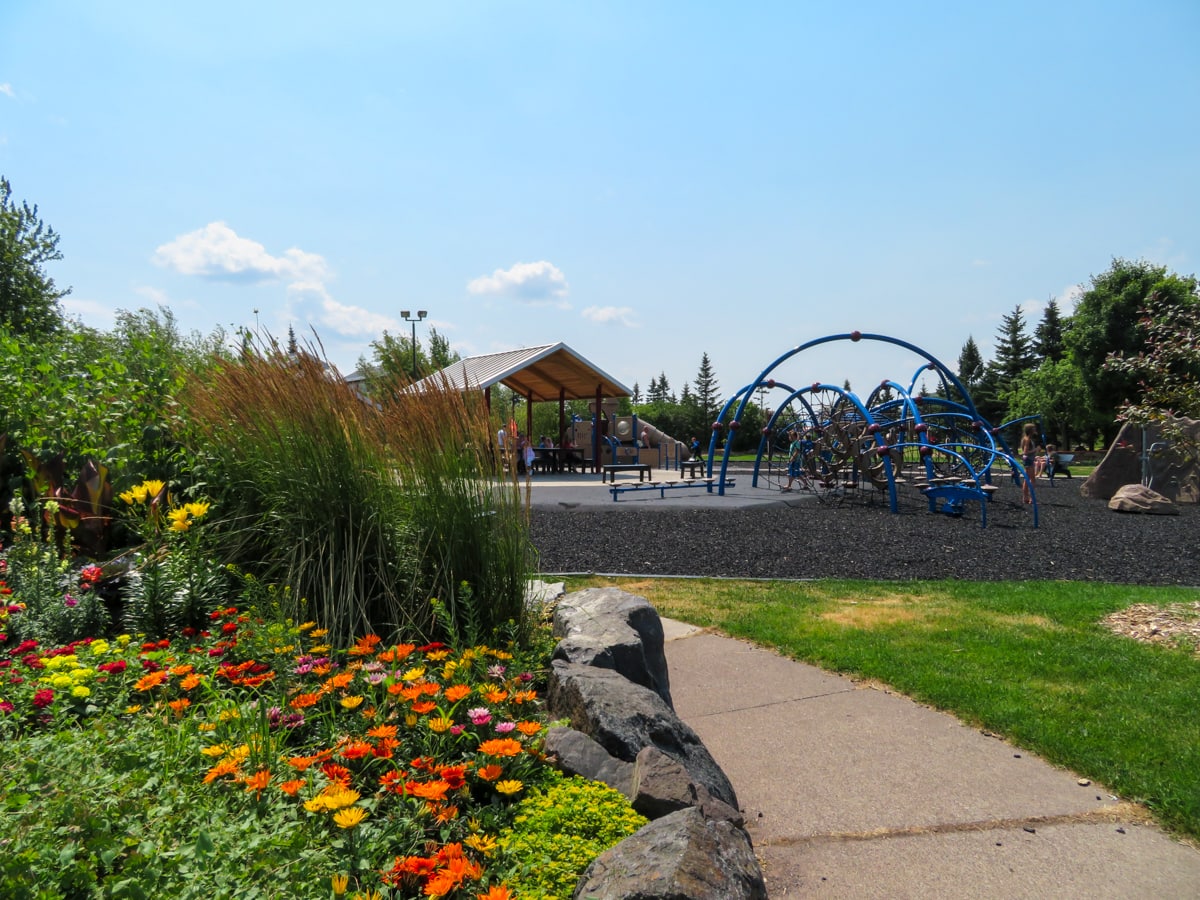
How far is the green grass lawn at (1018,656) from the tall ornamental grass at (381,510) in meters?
2.04

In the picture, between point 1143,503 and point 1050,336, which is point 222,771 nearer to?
point 1143,503

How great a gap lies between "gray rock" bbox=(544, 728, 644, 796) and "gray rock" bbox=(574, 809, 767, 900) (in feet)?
1.31

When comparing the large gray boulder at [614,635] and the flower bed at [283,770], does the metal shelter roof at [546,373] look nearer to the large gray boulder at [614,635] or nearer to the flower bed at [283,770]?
the large gray boulder at [614,635]

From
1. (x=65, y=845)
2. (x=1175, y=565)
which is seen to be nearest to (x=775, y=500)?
(x=1175, y=565)

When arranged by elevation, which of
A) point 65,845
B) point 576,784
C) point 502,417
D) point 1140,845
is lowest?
point 1140,845

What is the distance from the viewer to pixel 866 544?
26.3 ft

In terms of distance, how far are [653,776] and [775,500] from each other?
11.5 m

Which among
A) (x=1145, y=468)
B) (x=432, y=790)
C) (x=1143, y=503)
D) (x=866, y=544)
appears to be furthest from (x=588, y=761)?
(x=1145, y=468)

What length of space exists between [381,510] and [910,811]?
7.67ft

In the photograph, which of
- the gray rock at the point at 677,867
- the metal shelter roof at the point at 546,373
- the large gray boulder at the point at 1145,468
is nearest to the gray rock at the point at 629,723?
the gray rock at the point at 677,867

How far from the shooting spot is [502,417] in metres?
3.80

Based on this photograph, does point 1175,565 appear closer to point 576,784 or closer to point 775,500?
point 775,500

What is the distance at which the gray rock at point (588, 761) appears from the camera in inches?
80.3

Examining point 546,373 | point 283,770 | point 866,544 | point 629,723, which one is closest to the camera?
point 283,770
